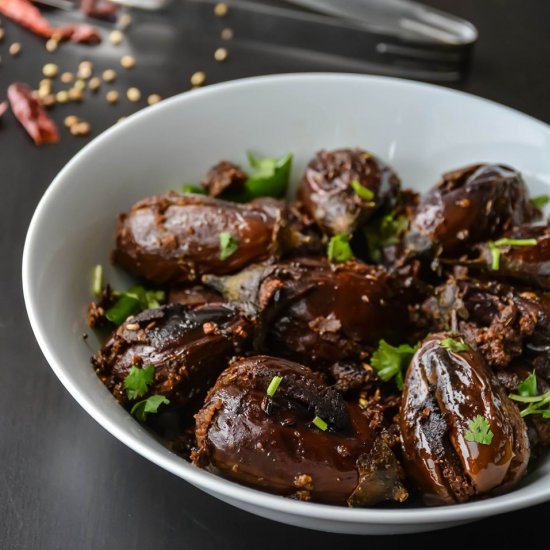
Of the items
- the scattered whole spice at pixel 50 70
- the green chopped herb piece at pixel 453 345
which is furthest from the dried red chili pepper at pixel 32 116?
the green chopped herb piece at pixel 453 345

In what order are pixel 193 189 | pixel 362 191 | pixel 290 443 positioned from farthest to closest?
1. pixel 193 189
2. pixel 362 191
3. pixel 290 443

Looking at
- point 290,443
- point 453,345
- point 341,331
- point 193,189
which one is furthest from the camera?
point 193,189

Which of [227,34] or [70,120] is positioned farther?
[227,34]

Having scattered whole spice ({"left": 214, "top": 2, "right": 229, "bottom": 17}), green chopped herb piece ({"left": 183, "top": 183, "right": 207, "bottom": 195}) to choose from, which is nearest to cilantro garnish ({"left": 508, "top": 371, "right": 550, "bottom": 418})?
green chopped herb piece ({"left": 183, "top": 183, "right": 207, "bottom": 195})

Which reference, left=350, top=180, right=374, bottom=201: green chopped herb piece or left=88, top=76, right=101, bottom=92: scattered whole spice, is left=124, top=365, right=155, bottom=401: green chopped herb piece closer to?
left=350, top=180, right=374, bottom=201: green chopped herb piece

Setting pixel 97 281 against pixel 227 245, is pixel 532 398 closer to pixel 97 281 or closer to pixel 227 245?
pixel 227 245

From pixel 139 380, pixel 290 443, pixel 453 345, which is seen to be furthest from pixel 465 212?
pixel 139 380
